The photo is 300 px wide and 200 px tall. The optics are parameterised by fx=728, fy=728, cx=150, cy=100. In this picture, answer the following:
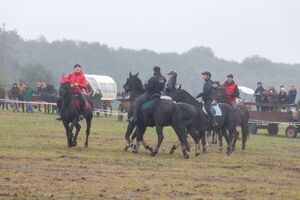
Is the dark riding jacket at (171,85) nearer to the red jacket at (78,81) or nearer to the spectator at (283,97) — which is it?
Result: the red jacket at (78,81)

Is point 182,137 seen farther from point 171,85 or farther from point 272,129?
point 272,129

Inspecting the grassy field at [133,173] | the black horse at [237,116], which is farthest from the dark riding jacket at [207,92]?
the black horse at [237,116]

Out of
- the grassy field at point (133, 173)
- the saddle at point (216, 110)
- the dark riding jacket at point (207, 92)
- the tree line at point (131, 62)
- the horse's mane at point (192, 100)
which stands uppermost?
the tree line at point (131, 62)

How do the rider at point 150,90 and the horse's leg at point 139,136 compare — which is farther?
the horse's leg at point 139,136

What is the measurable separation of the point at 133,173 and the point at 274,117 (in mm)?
21732

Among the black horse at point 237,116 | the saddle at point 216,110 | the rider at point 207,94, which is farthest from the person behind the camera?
the black horse at point 237,116

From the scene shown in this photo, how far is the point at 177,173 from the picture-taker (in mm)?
A: 16266

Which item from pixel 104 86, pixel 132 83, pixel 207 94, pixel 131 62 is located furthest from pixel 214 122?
pixel 131 62

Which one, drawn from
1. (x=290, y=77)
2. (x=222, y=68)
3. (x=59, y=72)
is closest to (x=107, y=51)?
(x=59, y=72)

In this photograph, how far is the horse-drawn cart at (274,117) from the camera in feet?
118

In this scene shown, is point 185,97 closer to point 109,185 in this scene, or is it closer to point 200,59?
point 109,185

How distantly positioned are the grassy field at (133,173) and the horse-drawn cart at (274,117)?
1188 cm

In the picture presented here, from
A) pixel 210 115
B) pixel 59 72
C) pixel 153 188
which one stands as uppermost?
pixel 59 72

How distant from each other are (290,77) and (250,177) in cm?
14784
